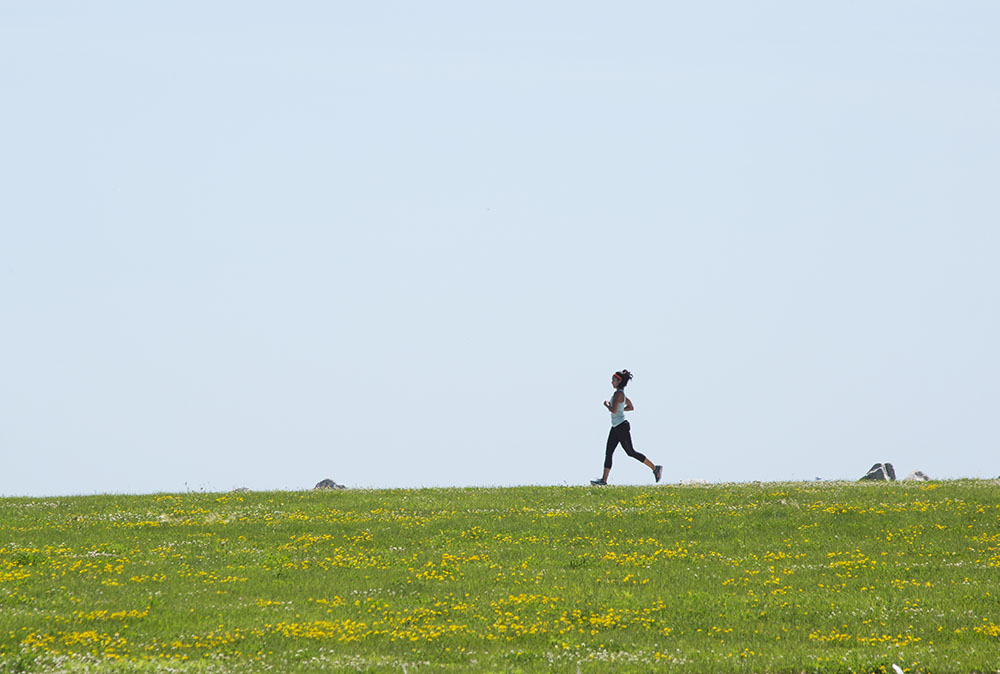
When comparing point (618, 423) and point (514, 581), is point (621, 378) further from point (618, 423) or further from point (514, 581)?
point (514, 581)

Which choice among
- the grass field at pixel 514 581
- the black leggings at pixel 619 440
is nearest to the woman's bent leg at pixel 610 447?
the black leggings at pixel 619 440

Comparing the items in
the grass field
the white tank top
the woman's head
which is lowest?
the grass field

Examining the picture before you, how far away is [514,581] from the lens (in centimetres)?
2203

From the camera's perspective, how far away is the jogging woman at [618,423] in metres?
34.7

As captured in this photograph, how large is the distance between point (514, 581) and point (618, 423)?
43.5ft

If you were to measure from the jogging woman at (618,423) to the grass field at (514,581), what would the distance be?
235 cm

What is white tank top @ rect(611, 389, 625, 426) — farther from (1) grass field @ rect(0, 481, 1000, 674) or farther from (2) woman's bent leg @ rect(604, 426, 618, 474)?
(1) grass field @ rect(0, 481, 1000, 674)

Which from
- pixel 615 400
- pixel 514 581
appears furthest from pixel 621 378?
pixel 514 581

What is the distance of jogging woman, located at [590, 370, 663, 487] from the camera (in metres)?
34.7

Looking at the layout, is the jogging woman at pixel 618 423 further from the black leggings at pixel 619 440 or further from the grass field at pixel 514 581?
the grass field at pixel 514 581

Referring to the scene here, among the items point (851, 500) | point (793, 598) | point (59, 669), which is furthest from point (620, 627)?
point (851, 500)

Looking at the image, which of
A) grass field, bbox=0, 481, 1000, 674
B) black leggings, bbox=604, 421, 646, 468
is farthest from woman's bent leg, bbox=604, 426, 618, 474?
grass field, bbox=0, 481, 1000, 674

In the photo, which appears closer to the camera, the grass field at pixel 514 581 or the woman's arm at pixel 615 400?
the grass field at pixel 514 581

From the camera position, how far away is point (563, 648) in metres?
17.6
